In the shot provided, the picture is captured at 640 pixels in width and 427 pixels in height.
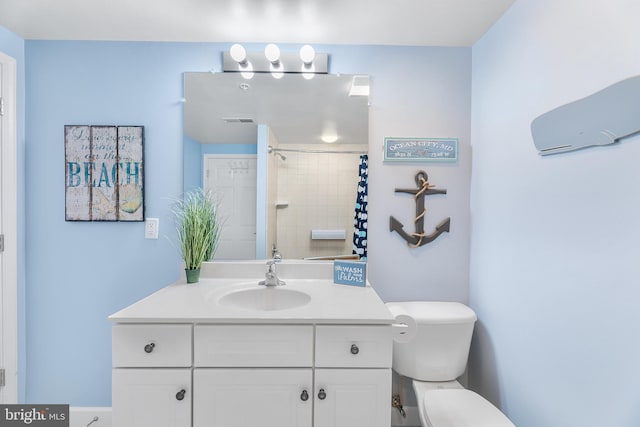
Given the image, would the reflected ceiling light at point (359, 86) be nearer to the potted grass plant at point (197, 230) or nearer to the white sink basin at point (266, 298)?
the potted grass plant at point (197, 230)

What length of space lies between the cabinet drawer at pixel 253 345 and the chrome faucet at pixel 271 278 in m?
0.44

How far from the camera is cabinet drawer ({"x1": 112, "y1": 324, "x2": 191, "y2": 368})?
1.21 metres

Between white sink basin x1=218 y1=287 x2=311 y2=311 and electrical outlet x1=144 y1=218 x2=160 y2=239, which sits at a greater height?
electrical outlet x1=144 y1=218 x2=160 y2=239

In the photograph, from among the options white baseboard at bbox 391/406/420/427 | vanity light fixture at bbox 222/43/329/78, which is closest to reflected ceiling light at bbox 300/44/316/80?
vanity light fixture at bbox 222/43/329/78

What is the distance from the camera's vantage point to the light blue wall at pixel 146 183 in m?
1.78

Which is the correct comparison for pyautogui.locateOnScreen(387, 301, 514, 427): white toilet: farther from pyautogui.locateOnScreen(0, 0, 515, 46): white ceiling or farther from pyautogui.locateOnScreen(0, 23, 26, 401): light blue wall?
pyautogui.locateOnScreen(0, 23, 26, 401): light blue wall

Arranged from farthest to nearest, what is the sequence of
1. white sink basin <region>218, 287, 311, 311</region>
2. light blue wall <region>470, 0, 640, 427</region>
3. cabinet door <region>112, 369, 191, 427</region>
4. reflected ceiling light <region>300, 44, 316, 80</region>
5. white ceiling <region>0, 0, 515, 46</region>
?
reflected ceiling light <region>300, 44, 316, 80</region>, white sink basin <region>218, 287, 311, 311</region>, white ceiling <region>0, 0, 515, 46</region>, cabinet door <region>112, 369, 191, 427</region>, light blue wall <region>470, 0, 640, 427</region>

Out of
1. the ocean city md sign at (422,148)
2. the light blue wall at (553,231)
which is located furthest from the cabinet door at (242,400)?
the ocean city md sign at (422,148)

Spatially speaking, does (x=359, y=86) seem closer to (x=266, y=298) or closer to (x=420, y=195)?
(x=420, y=195)

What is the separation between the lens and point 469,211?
1.82m

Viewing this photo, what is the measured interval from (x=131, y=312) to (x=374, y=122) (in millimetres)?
1480

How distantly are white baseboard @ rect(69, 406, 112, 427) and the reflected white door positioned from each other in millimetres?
1081

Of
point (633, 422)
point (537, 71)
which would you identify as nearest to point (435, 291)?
point (633, 422)

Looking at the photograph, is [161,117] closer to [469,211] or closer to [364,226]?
[364,226]
